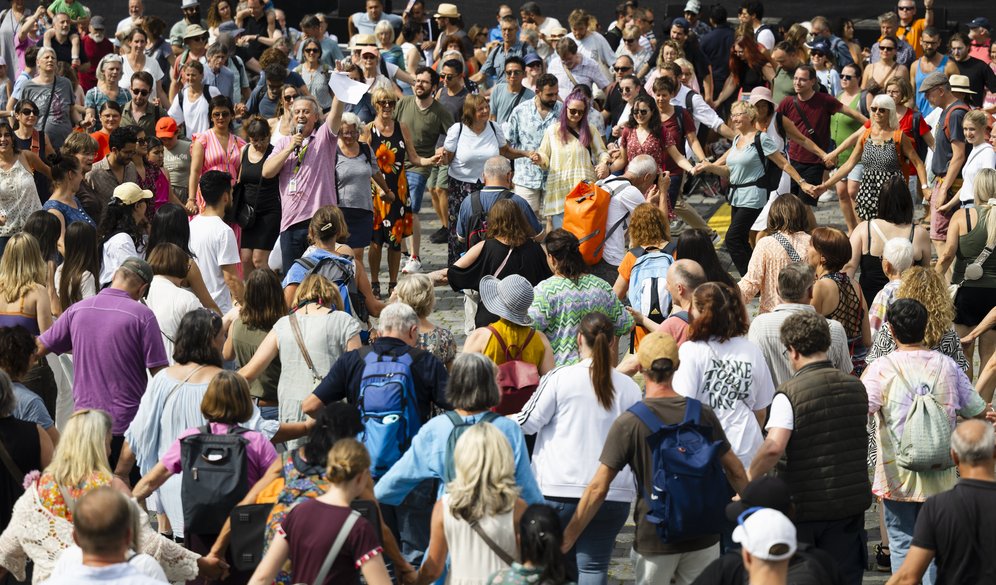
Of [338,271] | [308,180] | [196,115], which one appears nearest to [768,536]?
[338,271]

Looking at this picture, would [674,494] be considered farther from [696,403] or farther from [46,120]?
[46,120]

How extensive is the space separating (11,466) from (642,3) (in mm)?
19872

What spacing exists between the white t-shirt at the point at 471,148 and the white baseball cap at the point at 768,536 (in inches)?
317

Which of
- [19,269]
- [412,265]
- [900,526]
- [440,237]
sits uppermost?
[19,269]

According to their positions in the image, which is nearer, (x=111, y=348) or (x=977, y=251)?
(x=111, y=348)

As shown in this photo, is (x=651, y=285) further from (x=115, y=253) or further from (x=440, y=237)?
(x=440, y=237)

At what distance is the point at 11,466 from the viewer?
247 inches

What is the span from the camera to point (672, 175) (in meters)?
12.7

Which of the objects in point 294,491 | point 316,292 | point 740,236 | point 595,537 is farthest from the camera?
point 740,236

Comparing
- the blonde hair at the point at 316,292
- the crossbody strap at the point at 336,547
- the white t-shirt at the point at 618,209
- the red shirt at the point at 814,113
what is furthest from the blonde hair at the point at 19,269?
the red shirt at the point at 814,113

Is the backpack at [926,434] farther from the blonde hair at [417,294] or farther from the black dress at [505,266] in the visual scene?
the black dress at [505,266]

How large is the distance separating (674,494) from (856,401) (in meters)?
1.08

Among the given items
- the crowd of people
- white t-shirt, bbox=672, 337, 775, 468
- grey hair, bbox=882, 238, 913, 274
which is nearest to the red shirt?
the crowd of people

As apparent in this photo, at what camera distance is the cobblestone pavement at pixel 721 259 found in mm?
7703
